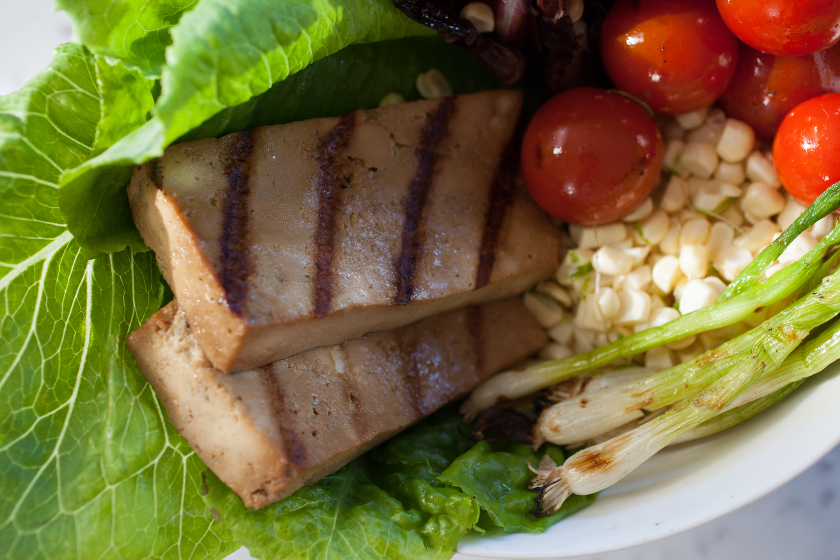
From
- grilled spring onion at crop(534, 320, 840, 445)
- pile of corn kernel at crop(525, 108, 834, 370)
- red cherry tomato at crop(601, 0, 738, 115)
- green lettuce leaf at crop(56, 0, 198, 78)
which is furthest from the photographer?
pile of corn kernel at crop(525, 108, 834, 370)

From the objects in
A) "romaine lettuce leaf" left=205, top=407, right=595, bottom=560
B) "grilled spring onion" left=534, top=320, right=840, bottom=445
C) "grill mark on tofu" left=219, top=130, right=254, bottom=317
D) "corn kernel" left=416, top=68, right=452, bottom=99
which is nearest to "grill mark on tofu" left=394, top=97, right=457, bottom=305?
"corn kernel" left=416, top=68, right=452, bottom=99

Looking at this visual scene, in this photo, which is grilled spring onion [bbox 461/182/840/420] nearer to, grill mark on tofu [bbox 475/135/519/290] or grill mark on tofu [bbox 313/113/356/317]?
grill mark on tofu [bbox 475/135/519/290]

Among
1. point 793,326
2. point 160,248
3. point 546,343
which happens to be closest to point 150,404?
point 160,248

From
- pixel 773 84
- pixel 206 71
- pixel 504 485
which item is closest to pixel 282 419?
pixel 504 485

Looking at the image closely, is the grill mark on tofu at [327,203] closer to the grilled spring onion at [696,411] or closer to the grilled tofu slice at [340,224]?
the grilled tofu slice at [340,224]

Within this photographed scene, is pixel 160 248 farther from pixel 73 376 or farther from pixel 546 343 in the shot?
pixel 546 343

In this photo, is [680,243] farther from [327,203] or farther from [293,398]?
[293,398]
